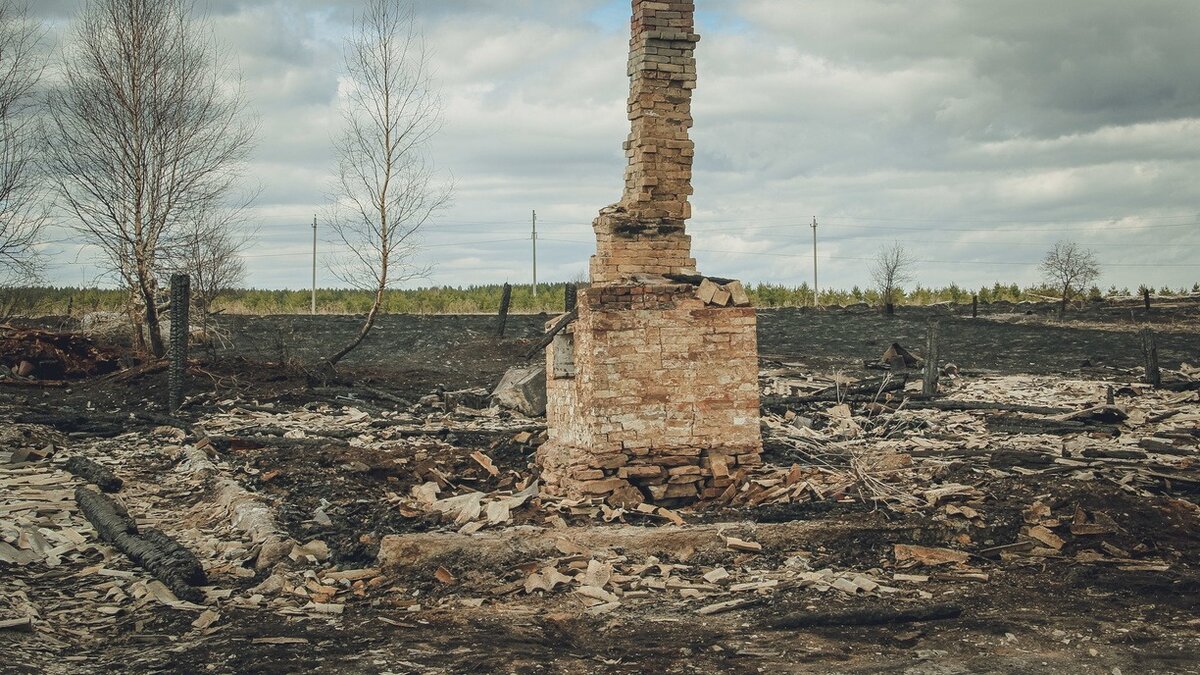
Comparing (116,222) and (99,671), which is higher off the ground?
(116,222)

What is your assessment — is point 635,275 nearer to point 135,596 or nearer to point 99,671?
point 135,596

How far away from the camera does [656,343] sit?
10984 mm

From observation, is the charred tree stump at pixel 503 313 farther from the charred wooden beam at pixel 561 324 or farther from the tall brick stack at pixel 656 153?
the tall brick stack at pixel 656 153

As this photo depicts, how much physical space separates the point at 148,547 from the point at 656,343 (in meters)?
5.17

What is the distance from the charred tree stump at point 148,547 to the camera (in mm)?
8516

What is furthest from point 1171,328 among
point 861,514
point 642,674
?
point 642,674

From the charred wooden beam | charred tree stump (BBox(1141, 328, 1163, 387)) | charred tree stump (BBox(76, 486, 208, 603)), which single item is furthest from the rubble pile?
charred tree stump (BBox(1141, 328, 1163, 387))

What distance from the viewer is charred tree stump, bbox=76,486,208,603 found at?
8.52m

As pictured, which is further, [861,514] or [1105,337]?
[1105,337]

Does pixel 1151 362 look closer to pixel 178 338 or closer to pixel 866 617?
pixel 866 617

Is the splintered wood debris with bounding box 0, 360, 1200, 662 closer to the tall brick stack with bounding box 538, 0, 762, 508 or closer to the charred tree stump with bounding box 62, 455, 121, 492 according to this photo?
the charred tree stump with bounding box 62, 455, 121, 492

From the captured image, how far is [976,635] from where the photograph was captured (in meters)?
7.22

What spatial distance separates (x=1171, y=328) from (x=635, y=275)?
28108mm

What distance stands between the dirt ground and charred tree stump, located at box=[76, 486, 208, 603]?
137 mm
